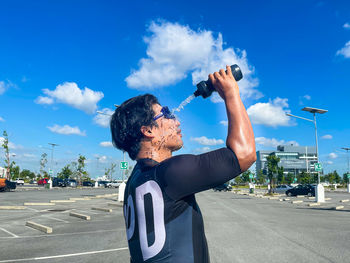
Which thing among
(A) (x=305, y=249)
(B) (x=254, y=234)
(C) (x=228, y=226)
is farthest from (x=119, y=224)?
(A) (x=305, y=249)

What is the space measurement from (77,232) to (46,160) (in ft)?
220

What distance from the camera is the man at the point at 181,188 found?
1278mm

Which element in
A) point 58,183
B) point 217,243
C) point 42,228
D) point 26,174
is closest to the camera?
point 217,243

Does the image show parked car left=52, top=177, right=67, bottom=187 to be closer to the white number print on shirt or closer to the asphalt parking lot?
the asphalt parking lot

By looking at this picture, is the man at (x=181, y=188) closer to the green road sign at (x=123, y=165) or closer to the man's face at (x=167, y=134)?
the man's face at (x=167, y=134)

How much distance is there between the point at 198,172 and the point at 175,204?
202 mm

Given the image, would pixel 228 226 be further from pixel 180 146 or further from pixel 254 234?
pixel 180 146

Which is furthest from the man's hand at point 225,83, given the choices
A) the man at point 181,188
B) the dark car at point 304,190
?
the dark car at point 304,190

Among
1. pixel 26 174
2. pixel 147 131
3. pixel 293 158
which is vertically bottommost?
pixel 26 174

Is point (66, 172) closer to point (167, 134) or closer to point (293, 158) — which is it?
point (167, 134)

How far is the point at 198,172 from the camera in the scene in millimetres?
1271

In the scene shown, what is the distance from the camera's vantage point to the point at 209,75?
1.56m

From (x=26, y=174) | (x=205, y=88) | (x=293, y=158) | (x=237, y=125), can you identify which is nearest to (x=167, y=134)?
(x=205, y=88)

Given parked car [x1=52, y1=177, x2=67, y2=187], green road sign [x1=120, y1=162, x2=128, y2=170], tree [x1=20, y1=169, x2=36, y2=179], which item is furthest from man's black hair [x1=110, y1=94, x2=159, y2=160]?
tree [x1=20, y1=169, x2=36, y2=179]
